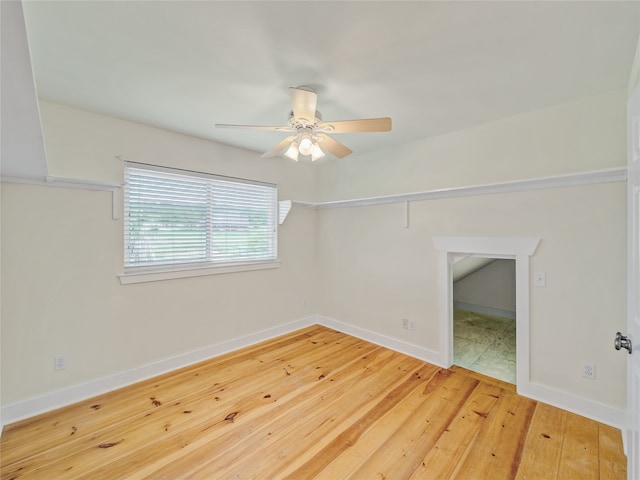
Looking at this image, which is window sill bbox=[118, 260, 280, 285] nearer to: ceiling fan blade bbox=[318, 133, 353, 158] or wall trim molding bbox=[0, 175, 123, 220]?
wall trim molding bbox=[0, 175, 123, 220]

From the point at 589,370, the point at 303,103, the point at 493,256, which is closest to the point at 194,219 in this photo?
the point at 303,103

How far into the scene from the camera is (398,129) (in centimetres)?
274

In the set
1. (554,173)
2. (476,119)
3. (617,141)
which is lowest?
(554,173)

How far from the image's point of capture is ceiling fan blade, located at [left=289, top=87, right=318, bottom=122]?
1.71 m

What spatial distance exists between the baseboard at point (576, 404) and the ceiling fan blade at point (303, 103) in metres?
2.91

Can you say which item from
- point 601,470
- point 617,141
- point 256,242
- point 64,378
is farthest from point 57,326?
point 617,141

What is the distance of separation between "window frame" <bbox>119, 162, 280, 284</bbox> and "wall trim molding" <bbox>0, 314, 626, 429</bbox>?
0.85 metres

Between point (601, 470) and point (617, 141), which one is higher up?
point (617, 141)

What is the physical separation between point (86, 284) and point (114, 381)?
0.93 metres

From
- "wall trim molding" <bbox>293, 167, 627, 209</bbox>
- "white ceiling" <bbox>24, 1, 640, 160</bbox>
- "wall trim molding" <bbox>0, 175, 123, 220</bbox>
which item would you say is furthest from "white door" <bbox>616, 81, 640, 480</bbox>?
"wall trim molding" <bbox>0, 175, 123, 220</bbox>

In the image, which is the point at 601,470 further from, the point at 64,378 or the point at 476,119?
the point at 64,378

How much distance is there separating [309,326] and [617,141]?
12.4ft

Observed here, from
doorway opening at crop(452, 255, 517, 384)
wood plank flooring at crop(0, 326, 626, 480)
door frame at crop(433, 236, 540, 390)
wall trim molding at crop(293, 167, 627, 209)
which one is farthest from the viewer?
doorway opening at crop(452, 255, 517, 384)

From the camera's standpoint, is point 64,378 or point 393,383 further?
point 393,383
